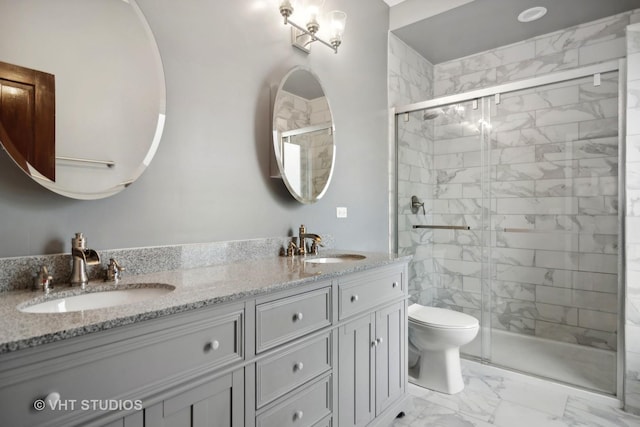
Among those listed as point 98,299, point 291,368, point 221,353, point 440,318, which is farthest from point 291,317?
point 440,318

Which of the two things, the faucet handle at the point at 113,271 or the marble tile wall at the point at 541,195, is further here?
the marble tile wall at the point at 541,195

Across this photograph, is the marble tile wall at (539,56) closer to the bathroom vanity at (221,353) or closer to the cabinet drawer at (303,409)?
the bathroom vanity at (221,353)

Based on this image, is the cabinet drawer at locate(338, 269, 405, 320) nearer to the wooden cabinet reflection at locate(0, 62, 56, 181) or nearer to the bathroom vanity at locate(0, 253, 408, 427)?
the bathroom vanity at locate(0, 253, 408, 427)

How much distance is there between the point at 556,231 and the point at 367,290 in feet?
5.66

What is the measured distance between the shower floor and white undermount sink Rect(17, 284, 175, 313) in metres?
2.44

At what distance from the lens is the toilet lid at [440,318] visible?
2.28 meters

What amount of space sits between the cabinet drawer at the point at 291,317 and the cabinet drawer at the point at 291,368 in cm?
5

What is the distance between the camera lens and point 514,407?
2086 millimetres

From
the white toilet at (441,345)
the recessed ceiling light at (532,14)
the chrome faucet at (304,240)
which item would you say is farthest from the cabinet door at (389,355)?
the recessed ceiling light at (532,14)

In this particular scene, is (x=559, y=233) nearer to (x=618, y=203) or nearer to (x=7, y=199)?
(x=618, y=203)

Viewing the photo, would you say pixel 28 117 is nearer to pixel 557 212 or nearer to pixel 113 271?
pixel 113 271

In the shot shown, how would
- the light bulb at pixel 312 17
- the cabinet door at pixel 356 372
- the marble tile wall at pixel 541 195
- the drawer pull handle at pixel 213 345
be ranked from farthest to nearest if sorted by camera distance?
the marble tile wall at pixel 541 195 < the light bulb at pixel 312 17 < the cabinet door at pixel 356 372 < the drawer pull handle at pixel 213 345

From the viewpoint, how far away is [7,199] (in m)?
1.10

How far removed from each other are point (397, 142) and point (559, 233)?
4.52 ft
